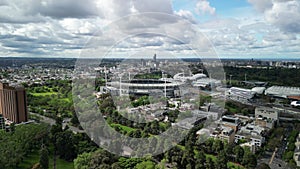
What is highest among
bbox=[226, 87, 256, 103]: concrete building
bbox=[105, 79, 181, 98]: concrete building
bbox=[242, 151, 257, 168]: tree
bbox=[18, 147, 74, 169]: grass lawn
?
bbox=[105, 79, 181, 98]: concrete building

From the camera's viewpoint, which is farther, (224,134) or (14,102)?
(14,102)

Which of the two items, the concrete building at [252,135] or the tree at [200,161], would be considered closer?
the tree at [200,161]

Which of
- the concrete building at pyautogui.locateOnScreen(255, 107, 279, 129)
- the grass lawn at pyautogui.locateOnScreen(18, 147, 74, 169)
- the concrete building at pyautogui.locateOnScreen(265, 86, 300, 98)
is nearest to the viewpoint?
the grass lawn at pyautogui.locateOnScreen(18, 147, 74, 169)

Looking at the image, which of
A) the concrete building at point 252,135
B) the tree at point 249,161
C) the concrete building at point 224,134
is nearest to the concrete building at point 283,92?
the concrete building at point 252,135

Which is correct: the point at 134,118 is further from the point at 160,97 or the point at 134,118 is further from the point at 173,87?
the point at 173,87

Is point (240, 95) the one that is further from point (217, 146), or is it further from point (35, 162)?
point (35, 162)

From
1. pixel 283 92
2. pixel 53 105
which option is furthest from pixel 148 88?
pixel 283 92

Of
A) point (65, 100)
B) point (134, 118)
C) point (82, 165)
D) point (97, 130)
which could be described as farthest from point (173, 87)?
point (82, 165)

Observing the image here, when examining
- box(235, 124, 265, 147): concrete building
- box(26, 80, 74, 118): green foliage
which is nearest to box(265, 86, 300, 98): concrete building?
box(235, 124, 265, 147): concrete building

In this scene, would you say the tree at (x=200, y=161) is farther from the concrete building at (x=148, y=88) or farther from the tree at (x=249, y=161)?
the concrete building at (x=148, y=88)

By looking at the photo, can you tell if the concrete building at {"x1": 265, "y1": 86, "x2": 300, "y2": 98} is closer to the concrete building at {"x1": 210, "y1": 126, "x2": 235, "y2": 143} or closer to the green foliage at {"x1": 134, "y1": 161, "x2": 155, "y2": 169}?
the concrete building at {"x1": 210, "y1": 126, "x2": 235, "y2": 143}
